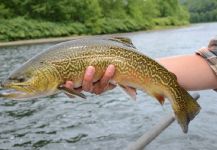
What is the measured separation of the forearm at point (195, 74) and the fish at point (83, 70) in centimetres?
38

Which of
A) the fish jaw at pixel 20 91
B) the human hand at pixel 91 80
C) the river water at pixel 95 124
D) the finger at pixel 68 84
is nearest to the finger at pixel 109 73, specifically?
the human hand at pixel 91 80

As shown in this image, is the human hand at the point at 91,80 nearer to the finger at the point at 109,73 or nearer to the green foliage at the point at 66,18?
the finger at the point at 109,73

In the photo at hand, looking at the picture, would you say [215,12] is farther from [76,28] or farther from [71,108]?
[71,108]

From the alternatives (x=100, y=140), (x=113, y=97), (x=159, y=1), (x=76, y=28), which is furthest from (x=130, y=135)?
(x=159, y=1)

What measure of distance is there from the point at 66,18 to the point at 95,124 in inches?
2188

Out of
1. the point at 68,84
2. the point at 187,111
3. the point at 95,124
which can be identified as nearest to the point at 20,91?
the point at 68,84

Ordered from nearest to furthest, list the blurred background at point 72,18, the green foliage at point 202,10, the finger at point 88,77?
1. the finger at point 88,77
2. the blurred background at point 72,18
3. the green foliage at point 202,10

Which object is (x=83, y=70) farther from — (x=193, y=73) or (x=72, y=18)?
(x=72, y=18)

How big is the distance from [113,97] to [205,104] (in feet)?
9.90

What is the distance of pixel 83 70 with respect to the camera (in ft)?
8.74

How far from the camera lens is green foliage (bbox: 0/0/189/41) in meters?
53.7

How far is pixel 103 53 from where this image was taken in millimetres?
2664

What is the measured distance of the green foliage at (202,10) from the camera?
506 ft

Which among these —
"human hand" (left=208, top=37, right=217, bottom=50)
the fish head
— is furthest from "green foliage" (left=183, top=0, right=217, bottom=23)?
the fish head
